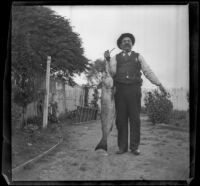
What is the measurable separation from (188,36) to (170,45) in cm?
33

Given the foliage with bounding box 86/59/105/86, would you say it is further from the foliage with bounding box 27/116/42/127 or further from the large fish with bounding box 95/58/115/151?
the foliage with bounding box 27/116/42/127

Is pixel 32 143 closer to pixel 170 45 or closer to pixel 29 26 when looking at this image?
pixel 29 26

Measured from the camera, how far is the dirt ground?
19.2 ft

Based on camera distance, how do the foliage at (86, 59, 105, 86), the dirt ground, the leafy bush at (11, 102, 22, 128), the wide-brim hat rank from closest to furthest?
the dirt ground
the leafy bush at (11, 102, 22, 128)
the wide-brim hat
the foliage at (86, 59, 105, 86)

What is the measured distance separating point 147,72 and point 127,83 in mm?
395

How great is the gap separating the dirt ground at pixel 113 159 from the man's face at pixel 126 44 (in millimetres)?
1230

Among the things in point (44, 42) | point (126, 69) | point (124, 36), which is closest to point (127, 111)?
point (126, 69)

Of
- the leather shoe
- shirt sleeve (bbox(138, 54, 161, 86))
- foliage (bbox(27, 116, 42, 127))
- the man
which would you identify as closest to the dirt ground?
the leather shoe

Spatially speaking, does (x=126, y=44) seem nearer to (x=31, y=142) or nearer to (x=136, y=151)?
(x=136, y=151)

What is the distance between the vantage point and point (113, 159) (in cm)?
602

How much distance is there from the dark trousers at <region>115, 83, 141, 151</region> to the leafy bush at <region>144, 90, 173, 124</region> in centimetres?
18

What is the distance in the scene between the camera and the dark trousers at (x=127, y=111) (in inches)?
245

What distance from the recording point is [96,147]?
6.16 m

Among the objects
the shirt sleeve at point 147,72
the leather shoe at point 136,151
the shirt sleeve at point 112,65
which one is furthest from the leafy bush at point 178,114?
the shirt sleeve at point 112,65
